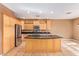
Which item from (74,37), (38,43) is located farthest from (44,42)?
(74,37)

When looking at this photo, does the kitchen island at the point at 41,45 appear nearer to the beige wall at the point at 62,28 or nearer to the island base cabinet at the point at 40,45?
the island base cabinet at the point at 40,45

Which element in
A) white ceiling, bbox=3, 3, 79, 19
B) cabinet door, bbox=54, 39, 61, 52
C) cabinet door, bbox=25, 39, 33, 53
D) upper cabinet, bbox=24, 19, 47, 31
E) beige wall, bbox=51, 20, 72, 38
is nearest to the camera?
white ceiling, bbox=3, 3, 79, 19

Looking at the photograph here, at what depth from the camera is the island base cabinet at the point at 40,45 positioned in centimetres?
634

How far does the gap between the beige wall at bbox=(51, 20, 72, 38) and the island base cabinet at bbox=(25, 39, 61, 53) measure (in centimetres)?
769

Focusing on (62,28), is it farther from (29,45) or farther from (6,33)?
(6,33)

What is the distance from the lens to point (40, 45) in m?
6.36

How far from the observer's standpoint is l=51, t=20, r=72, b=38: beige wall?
14070 millimetres

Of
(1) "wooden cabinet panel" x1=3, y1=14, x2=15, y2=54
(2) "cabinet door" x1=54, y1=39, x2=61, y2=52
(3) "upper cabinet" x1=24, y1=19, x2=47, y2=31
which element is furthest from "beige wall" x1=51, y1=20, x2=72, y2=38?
(1) "wooden cabinet panel" x1=3, y1=14, x2=15, y2=54

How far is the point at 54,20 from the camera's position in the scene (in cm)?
1405

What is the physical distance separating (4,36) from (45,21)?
24.3ft

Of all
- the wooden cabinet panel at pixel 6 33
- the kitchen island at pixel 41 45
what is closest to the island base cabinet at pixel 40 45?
the kitchen island at pixel 41 45

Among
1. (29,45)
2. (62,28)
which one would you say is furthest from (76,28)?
(29,45)

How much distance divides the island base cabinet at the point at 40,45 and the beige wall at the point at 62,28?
7693 millimetres

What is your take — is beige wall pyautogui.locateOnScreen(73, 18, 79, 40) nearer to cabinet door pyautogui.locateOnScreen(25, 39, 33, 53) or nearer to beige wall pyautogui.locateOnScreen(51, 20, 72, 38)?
beige wall pyautogui.locateOnScreen(51, 20, 72, 38)
